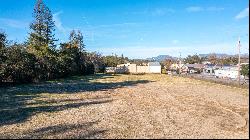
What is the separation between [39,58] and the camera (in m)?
46.0

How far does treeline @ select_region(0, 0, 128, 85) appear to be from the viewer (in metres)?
37.4

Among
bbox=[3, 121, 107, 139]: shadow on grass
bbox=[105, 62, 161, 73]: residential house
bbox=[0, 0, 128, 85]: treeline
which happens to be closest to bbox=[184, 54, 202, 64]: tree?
bbox=[105, 62, 161, 73]: residential house

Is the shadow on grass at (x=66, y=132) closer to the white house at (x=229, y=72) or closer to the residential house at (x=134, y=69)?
the white house at (x=229, y=72)

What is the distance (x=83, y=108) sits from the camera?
18.9 m

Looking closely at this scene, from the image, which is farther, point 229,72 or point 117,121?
point 229,72

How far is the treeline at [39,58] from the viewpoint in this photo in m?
37.4

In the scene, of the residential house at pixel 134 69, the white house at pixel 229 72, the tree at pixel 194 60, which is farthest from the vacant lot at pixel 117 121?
the tree at pixel 194 60

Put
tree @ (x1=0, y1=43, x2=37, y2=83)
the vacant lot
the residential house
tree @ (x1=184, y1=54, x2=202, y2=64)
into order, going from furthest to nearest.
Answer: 1. tree @ (x1=184, y1=54, x2=202, y2=64)
2. the residential house
3. tree @ (x1=0, y1=43, x2=37, y2=83)
4. the vacant lot

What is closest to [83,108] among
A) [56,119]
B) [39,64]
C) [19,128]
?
[56,119]

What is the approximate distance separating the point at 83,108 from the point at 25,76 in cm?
2406

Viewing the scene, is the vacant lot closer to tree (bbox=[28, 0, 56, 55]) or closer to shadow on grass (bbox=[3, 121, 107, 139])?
shadow on grass (bbox=[3, 121, 107, 139])

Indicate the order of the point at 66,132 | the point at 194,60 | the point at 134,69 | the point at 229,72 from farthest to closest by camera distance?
the point at 194,60
the point at 134,69
the point at 229,72
the point at 66,132

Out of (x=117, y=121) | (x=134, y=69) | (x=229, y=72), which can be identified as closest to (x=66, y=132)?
(x=117, y=121)

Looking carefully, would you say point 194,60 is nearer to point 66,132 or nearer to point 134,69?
point 134,69
